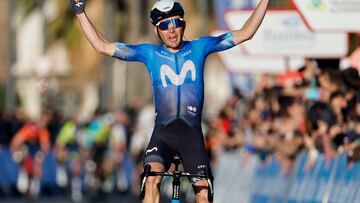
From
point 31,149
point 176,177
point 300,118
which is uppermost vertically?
point 176,177

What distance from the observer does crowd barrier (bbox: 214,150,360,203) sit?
1711cm

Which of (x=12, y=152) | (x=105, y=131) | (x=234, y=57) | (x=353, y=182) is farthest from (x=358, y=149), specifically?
(x=12, y=152)

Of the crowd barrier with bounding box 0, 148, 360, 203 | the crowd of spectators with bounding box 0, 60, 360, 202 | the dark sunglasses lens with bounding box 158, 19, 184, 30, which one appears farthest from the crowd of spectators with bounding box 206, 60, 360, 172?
the dark sunglasses lens with bounding box 158, 19, 184, 30

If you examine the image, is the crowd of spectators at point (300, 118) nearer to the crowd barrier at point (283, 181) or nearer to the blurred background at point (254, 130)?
the blurred background at point (254, 130)

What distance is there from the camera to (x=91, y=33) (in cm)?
1449

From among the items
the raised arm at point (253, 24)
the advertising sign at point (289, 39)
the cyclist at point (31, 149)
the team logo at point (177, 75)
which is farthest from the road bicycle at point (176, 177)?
the cyclist at point (31, 149)

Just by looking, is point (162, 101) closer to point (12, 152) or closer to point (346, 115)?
point (346, 115)

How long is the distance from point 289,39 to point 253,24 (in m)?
8.75

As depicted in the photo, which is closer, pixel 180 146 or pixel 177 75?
pixel 180 146

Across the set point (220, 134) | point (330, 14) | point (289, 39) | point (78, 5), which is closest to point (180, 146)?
point (78, 5)

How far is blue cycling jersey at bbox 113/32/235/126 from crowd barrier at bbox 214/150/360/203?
2567mm

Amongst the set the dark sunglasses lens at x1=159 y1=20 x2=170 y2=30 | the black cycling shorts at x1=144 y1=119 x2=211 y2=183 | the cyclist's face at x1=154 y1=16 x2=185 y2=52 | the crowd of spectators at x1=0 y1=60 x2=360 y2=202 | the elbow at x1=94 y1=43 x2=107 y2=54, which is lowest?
the crowd of spectators at x1=0 y1=60 x2=360 y2=202

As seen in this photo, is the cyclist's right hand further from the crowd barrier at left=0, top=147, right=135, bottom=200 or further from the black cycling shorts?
the crowd barrier at left=0, top=147, right=135, bottom=200

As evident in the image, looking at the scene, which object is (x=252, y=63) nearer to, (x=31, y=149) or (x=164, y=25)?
(x=31, y=149)
